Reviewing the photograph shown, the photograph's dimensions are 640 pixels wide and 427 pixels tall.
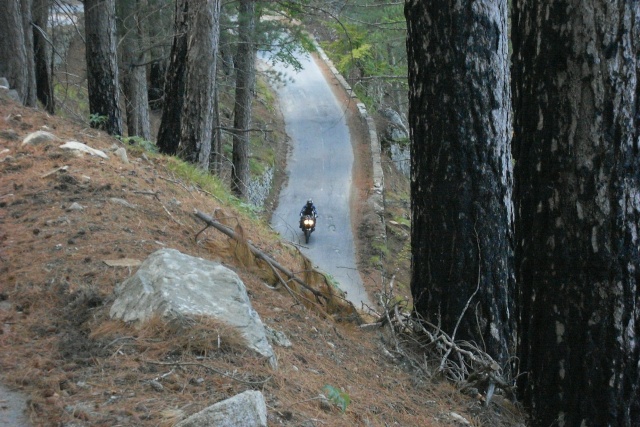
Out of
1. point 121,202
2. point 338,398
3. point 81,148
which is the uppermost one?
point 81,148

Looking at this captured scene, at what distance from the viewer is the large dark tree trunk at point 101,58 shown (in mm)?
12586

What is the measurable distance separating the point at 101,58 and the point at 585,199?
1082 cm

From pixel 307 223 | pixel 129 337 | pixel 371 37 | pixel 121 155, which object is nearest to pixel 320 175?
pixel 371 37

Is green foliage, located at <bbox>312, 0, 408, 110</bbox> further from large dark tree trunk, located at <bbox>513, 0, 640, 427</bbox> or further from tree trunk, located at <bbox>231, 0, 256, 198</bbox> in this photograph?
large dark tree trunk, located at <bbox>513, 0, 640, 427</bbox>

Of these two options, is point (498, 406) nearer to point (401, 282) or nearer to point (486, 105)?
point (486, 105)

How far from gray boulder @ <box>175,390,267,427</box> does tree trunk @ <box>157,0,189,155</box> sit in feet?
28.3

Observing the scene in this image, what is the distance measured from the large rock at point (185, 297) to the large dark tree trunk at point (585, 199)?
1.57 m

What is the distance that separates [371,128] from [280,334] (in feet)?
94.5

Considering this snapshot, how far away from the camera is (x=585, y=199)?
3422 millimetres

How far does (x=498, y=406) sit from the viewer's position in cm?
470

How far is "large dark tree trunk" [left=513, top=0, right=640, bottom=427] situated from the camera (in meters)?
3.37

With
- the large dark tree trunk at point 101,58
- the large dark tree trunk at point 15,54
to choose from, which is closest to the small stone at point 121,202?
the large dark tree trunk at point 101,58

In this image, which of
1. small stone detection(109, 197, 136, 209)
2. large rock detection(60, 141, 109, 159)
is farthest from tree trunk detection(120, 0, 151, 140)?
small stone detection(109, 197, 136, 209)

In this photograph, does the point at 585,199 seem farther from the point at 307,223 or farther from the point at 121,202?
the point at 307,223
